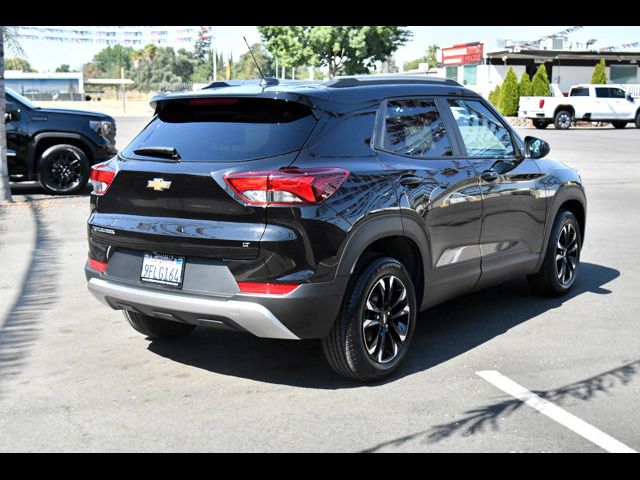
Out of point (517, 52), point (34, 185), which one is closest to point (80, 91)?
point (517, 52)

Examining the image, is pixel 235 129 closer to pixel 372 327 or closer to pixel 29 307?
pixel 372 327

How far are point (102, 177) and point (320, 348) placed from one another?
5.96ft

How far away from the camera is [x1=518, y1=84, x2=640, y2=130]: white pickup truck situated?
122 feet

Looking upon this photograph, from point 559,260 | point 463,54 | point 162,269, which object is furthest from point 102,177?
point 463,54

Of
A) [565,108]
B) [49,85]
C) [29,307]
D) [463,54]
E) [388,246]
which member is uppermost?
[463,54]

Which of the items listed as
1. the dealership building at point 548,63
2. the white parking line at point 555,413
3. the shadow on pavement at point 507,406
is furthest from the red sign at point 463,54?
the white parking line at point 555,413

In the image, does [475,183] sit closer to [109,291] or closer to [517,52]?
[109,291]

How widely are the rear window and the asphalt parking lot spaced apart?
137 centimetres

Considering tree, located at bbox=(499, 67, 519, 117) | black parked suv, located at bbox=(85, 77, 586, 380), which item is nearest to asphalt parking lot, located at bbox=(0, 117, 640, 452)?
black parked suv, located at bbox=(85, 77, 586, 380)

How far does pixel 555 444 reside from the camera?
4.11m

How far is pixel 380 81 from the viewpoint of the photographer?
18.1ft

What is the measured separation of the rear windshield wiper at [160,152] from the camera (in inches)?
193
